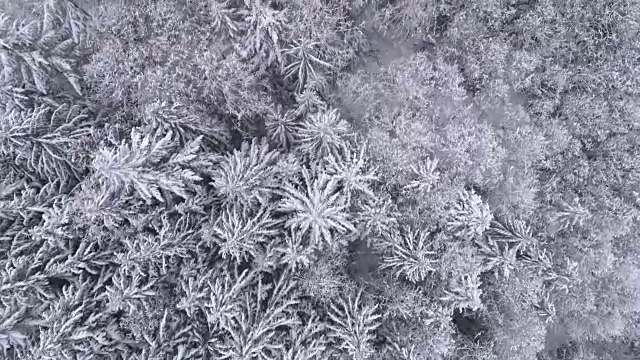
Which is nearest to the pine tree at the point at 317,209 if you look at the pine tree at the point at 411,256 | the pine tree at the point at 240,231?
the pine tree at the point at 240,231

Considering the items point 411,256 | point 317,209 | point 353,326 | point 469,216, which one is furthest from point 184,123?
point 469,216

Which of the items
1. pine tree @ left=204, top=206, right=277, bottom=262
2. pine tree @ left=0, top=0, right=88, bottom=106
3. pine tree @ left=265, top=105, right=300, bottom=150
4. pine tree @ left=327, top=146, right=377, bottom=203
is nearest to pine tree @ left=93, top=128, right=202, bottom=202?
pine tree @ left=204, top=206, right=277, bottom=262

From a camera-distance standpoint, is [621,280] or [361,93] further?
[621,280]

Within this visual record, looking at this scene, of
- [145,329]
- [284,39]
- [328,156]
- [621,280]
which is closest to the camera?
[145,329]

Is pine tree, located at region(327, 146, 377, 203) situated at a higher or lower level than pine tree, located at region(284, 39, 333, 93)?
lower

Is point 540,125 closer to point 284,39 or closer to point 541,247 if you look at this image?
point 541,247

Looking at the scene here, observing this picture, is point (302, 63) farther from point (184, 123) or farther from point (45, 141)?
point (45, 141)

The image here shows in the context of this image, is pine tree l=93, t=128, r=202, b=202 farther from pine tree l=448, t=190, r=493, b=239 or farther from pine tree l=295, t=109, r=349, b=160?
pine tree l=448, t=190, r=493, b=239

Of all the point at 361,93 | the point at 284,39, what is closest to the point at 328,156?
the point at 361,93

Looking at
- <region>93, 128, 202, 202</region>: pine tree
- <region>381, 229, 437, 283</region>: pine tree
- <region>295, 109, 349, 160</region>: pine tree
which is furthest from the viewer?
<region>295, 109, 349, 160</region>: pine tree
